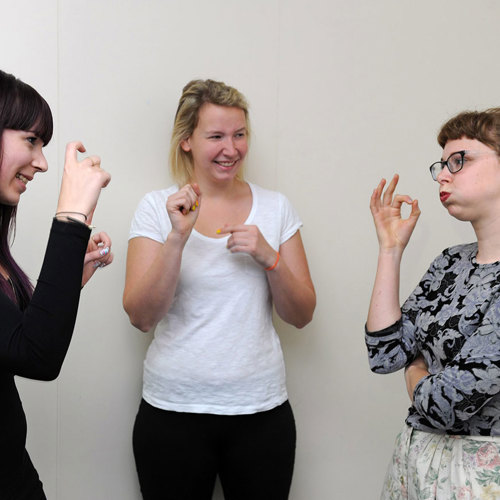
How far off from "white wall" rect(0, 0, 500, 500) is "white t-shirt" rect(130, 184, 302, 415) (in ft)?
0.89

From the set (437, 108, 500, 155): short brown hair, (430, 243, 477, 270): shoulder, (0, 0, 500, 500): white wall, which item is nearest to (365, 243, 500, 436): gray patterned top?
(430, 243, 477, 270): shoulder

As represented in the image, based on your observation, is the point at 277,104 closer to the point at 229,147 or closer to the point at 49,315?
the point at 229,147

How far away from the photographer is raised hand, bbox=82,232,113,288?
1.44m

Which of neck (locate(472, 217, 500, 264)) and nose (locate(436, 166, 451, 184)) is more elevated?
nose (locate(436, 166, 451, 184))

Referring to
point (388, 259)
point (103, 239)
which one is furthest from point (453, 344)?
point (103, 239)

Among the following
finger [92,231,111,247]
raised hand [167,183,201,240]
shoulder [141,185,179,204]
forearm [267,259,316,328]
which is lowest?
forearm [267,259,316,328]

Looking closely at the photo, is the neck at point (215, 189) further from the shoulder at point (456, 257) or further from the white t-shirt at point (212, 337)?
the shoulder at point (456, 257)

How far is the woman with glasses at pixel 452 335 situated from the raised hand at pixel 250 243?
0.39m

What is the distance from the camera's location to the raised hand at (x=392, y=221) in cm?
146

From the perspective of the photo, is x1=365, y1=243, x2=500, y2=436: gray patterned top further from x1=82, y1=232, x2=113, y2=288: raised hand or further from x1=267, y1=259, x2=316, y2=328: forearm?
x1=82, y1=232, x2=113, y2=288: raised hand

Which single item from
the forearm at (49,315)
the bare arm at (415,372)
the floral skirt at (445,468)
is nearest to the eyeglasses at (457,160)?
the bare arm at (415,372)

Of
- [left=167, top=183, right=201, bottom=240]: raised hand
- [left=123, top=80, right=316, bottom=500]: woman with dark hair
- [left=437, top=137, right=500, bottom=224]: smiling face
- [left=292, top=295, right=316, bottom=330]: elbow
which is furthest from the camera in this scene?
[left=292, top=295, right=316, bottom=330]: elbow

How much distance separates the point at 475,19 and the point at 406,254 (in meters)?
0.89

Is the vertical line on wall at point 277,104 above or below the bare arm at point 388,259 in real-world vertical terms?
above
